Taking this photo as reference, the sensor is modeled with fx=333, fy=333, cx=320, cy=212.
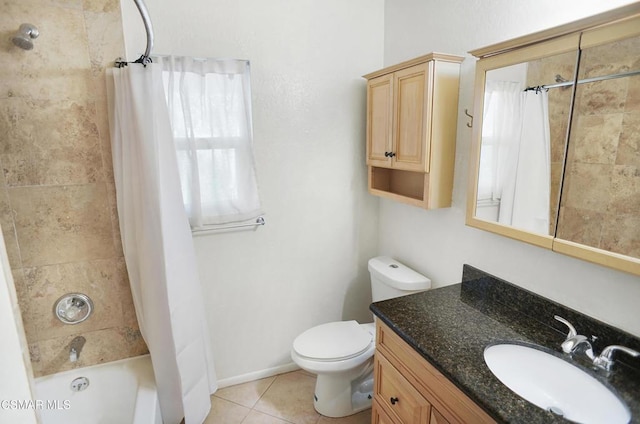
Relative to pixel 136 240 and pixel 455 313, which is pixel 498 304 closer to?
pixel 455 313

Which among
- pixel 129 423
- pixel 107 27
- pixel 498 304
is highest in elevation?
pixel 107 27

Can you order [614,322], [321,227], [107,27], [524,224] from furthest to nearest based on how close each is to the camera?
[321,227] → [107,27] → [524,224] → [614,322]

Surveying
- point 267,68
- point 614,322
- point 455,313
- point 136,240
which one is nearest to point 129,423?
point 136,240

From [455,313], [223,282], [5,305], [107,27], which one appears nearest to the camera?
[5,305]

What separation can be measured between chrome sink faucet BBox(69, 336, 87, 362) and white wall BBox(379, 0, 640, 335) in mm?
1882

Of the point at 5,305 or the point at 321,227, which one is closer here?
the point at 5,305

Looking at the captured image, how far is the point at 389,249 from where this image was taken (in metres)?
2.28

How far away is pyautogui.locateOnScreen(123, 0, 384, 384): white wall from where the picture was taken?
187cm

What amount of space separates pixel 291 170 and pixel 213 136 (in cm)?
50

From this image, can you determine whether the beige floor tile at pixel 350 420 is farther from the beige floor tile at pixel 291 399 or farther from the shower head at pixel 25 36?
the shower head at pixel 25 36

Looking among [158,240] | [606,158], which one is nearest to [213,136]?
[158,240]

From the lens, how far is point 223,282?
6.74 feet

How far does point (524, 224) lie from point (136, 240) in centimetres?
173

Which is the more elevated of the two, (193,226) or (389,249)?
(193,226)
